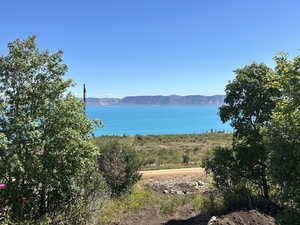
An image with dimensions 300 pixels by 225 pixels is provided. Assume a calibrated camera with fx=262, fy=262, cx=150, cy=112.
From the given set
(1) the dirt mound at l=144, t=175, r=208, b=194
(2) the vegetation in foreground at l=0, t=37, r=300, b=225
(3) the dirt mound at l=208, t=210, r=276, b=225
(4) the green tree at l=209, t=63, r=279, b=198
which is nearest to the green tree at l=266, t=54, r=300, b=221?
(2) the vegetation in foreground at l=0, t=37, r=300, b=225

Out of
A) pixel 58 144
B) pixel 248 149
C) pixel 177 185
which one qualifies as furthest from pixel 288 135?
pixel 177 185

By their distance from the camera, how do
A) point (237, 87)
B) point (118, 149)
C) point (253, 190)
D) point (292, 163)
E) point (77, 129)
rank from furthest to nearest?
point (118, 149) < point (253, 190) < point (237, 87) < point (77, 129) < point (292, 163)

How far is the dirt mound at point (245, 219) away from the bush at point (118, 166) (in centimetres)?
648

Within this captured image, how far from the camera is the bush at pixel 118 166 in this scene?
14.5 meters

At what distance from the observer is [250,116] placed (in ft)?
36.2

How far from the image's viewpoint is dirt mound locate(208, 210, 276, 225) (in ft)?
30.8

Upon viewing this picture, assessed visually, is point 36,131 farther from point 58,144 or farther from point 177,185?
point 177,185

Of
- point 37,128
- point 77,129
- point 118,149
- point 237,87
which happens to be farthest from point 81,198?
point 237,87

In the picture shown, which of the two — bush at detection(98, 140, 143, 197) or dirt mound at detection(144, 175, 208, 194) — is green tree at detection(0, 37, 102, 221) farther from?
dirt mound at detection(144, 175, 208, 194)

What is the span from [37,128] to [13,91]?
1.32 metres

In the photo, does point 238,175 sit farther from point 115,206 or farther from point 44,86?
point 44,86

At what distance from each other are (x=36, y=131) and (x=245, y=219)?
7.82 metres

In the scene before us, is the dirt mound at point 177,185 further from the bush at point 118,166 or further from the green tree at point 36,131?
the green tree at point 36,131

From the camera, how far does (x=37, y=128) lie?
270 inches
